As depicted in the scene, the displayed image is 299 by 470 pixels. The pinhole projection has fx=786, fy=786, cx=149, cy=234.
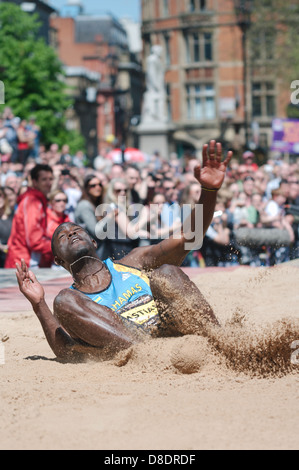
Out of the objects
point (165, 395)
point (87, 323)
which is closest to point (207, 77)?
point (87, 323)

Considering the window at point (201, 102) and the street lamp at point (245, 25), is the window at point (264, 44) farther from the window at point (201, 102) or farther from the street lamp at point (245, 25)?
the window at point (201, 102)

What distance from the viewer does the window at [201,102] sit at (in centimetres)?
5778

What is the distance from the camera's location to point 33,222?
810cm

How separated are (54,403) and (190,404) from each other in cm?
74

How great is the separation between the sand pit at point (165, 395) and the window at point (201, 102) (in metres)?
52.8

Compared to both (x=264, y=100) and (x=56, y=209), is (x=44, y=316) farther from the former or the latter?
(x=264, y=100)

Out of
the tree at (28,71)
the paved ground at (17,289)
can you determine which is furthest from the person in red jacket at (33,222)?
the tree at (28,71)

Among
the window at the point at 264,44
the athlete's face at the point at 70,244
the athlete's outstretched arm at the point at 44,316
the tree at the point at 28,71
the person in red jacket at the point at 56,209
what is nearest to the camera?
the athlete's face at the point at 70,244

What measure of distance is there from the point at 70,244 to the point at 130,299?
21.0 inches

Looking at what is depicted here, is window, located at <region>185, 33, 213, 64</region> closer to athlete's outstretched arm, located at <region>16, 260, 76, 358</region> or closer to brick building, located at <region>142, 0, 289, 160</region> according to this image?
brick building, located at <region>142, 0, 289, 160</region>

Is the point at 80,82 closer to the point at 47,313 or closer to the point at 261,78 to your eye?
the point at 261,78

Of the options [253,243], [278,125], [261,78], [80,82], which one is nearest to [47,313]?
[253,243]

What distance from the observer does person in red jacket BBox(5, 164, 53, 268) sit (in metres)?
8.10

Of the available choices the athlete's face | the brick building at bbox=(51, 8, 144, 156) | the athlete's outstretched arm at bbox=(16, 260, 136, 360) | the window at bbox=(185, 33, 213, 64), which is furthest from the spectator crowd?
the brick building at bbox=(51, 8, 144, 156)
